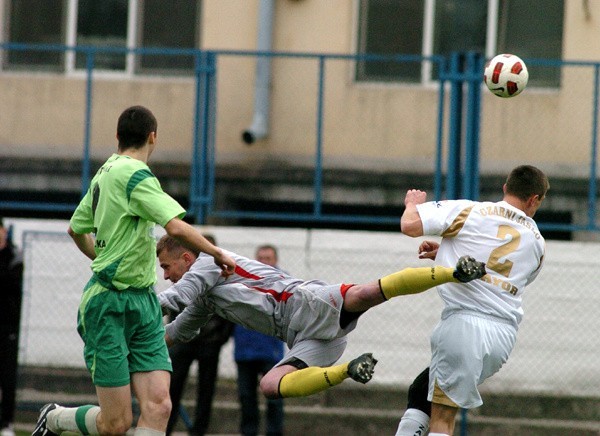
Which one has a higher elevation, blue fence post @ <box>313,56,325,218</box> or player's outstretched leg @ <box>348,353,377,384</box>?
blue fence post @ <box>313,56,325,218</box>

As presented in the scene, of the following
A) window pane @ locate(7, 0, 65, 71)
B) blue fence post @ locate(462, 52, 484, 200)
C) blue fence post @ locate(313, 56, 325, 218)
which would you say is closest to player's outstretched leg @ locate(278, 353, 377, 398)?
blue fence post @ locate(462, 52, 484, 200)

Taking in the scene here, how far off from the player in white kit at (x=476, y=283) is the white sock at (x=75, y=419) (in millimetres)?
2164

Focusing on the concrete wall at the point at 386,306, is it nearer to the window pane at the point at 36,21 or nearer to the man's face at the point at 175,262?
the window pane at the point at 36,21

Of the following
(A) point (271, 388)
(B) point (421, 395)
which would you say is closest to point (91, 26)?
(A) point (271, 388)

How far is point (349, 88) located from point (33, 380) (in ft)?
16.5

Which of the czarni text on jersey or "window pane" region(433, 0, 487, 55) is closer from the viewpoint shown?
the czarni text on jersey

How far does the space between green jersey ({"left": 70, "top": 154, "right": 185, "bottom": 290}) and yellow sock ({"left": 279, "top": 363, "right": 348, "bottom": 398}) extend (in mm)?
1107

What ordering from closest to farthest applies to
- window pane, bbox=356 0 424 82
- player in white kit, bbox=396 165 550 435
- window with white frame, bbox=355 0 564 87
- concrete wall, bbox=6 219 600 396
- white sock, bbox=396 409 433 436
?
player in white kit, bbox=396 165 550 435 < white sock, bbox=396 409 433 436 < concrete wall, bbox=6 219 600 396 < window with white frame, bbox=355 0 564 87 < window pane, bbox=356 0 424 82

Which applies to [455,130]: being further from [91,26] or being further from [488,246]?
[91,26]

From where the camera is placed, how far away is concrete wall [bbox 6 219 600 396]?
1339 cm

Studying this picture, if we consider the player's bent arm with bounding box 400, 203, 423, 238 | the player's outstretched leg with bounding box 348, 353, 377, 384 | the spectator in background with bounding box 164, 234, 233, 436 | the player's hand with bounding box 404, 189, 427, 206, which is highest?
the player's hand with bounding box 404, 189, 427, 206

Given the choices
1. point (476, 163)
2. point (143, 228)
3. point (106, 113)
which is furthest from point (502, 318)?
point (106, 113)

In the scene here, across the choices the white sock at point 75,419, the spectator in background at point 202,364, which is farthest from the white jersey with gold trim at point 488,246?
the spectator in background at point 202,364

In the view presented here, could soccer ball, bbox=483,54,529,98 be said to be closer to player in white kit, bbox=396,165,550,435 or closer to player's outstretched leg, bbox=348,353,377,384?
player in white kit, bbox=396,165,550,435
